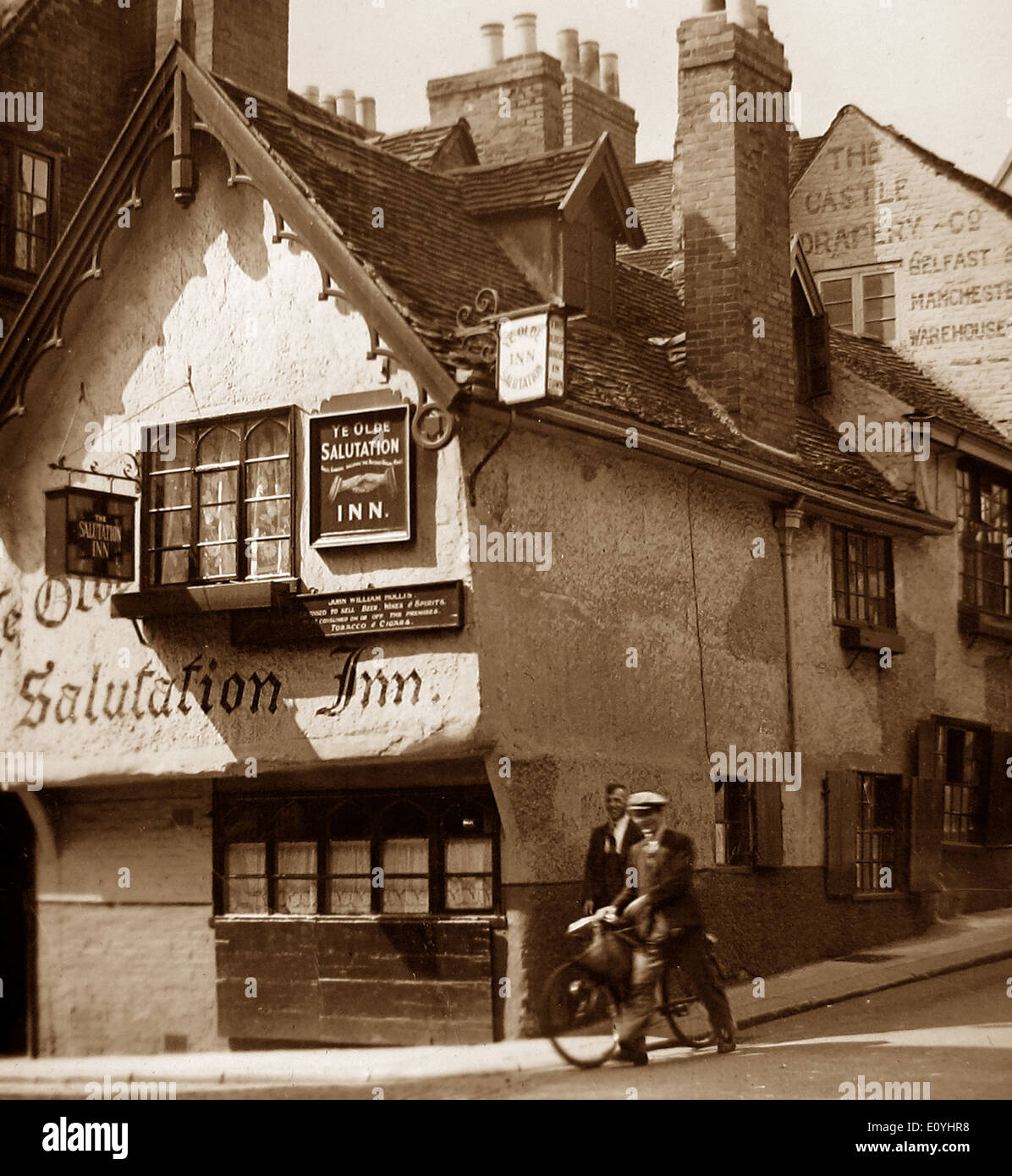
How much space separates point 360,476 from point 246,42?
19.1 feet

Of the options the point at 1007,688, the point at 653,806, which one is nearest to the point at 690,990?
the point at 653,806

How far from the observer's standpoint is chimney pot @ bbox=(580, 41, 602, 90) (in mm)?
27062

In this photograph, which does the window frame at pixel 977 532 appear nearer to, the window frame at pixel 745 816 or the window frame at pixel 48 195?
the window frame at pixel 745 816

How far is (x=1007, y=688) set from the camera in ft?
71.6

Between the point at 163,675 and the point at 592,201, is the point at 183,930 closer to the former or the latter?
the point at 163,675

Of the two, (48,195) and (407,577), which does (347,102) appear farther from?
(407,577)

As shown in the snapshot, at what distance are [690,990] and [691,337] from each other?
24.5ft

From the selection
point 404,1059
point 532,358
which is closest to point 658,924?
point 404,1059

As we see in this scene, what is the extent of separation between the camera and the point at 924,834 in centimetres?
1908

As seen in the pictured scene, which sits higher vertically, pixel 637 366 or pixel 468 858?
pixel 637 366

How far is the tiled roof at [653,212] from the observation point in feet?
75.7

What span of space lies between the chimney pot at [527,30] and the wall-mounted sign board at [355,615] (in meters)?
10.6

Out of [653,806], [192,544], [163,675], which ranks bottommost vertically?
[653,806]

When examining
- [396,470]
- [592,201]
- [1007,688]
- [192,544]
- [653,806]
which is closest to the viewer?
[653,806]
